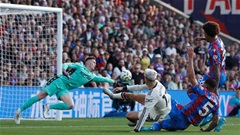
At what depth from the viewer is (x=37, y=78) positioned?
24375mm

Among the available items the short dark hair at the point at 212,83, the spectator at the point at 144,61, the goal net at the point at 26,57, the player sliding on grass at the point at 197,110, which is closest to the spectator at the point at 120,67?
the spectator at the point at 144,61

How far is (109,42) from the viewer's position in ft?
95.4

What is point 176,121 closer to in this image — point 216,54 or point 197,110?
point 197,110

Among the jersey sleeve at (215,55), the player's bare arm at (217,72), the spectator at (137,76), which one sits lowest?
the spectator at (137,76)

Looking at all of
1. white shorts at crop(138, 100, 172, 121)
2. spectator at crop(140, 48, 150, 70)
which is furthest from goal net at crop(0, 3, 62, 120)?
white shorts at crop(138, 100, 172, 121)

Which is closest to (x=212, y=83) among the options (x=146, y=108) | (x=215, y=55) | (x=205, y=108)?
(x=205, y=108)

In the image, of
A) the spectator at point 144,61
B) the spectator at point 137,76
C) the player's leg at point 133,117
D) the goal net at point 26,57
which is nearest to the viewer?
the player's leg at point 133,117

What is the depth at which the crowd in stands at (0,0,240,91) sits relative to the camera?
24.2 m

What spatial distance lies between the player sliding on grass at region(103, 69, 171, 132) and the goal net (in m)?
7.35

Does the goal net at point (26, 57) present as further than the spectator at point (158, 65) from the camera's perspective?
No

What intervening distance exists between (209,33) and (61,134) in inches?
156

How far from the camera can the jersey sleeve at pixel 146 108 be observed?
15305 mm

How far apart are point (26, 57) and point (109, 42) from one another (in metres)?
5.55

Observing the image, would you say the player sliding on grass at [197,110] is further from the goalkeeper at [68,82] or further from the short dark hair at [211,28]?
the goalkeeper at [68,82]
